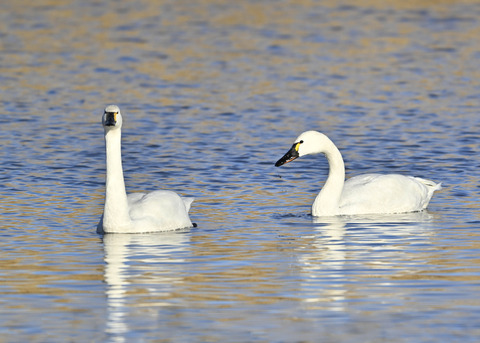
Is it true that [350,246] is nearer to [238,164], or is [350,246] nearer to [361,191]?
[361,191]

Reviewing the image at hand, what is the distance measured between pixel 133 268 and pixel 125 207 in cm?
214

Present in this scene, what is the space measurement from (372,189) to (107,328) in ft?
21.4

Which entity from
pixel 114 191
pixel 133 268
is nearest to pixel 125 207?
pixel 114 191

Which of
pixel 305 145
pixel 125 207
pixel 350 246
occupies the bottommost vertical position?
pixel 350 246

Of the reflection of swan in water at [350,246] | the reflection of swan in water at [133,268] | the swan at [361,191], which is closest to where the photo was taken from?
the reflection of swan in water at [133,268]

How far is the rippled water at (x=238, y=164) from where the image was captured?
9820 millimetres

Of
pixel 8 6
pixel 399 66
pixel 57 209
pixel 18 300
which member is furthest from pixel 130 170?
pixel 8 6

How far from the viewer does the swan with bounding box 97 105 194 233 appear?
13.5 meters

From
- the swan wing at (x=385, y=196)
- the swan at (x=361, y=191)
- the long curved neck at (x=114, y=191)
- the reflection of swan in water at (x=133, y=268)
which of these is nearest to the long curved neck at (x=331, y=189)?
the swan at (x=361, y=191)

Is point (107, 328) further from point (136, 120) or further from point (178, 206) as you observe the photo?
point (136, 120)

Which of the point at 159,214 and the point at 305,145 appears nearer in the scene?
the point at 159,214

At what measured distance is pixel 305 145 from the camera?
15.7m

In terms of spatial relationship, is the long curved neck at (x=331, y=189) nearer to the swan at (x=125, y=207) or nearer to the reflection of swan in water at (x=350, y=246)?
the reflection of swan in water at (x=350, y=246)

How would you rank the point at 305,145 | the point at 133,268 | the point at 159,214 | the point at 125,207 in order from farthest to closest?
the point at 305,145
the point at 159,214
the point at 125,207
the point at 133,268
